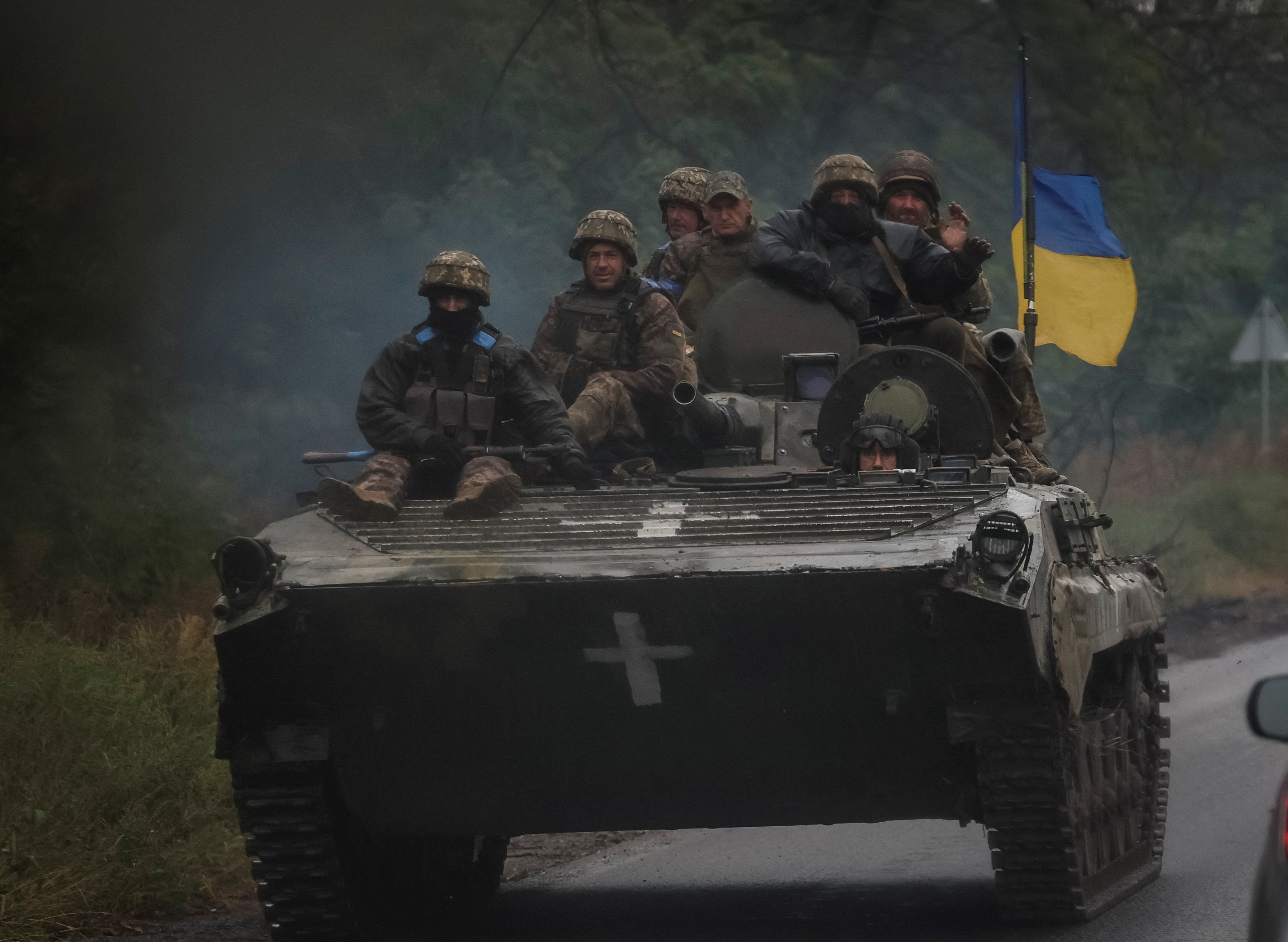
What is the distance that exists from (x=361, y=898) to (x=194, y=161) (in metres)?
6.16

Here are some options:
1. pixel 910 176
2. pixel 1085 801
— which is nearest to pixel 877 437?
pixel 1085 801

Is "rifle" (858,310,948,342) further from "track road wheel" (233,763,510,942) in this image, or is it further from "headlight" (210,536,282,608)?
"headlight" (210,536,282,608)

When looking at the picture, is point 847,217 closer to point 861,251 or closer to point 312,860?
point 861,251

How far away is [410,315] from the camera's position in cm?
1434

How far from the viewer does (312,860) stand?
7.51m

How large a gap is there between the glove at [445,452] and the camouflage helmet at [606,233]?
159 centimetres

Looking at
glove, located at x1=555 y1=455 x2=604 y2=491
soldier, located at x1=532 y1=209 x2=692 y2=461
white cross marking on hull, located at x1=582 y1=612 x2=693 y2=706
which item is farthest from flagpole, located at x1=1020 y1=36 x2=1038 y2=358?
white cross marking on hull, located at x1=582 y1=612 x2=693 y2=706

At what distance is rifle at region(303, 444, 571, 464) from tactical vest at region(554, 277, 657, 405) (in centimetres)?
121

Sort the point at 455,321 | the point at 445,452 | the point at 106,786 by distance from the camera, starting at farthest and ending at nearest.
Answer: the point at 455,321, the point at 106,786, the point at 445,452

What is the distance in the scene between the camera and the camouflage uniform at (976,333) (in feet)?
31.6

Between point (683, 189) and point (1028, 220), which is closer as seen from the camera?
point (683, 189)

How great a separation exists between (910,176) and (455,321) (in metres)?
3.14

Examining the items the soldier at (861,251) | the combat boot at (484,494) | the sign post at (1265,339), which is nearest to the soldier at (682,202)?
the soldier at (861,251)

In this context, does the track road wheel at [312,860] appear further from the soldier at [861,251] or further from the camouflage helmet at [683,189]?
the camouflage helmet at [683,189]
